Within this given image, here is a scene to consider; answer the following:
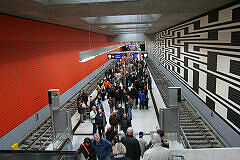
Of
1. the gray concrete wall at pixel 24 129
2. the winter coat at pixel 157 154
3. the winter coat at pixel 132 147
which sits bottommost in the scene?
the gray concrete wall at pixel 24 129

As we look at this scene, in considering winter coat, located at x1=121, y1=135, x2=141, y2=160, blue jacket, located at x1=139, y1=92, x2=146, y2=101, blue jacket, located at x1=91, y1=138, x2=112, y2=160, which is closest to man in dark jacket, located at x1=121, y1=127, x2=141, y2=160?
winter coat, located at x1=121, y1=135, x2=141, y2=160

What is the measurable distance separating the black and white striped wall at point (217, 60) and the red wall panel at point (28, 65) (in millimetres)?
8242

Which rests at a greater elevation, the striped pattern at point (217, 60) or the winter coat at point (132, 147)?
the striped pattern at point (217, 60)

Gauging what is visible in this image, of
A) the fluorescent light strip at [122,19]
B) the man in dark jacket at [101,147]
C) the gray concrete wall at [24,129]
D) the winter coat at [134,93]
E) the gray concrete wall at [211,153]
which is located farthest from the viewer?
the winter coat at [134,93]

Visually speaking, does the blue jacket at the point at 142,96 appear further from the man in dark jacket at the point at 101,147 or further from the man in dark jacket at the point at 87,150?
the man in dark jacket at the point at 87,150

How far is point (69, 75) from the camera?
15320 mm

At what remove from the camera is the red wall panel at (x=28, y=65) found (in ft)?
26.6

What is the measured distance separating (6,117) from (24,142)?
136cm

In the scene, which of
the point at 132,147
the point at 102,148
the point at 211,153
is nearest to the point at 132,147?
the point at 132,147

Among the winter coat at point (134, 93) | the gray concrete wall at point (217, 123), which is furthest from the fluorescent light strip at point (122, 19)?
the gray concrete wall at point (217, 123)

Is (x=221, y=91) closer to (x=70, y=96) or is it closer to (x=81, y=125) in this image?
(x=81, y=125)

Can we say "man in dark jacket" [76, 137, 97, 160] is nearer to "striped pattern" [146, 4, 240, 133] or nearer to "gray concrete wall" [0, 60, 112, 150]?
"gray concrete wall" [0, 60, 112, 150]

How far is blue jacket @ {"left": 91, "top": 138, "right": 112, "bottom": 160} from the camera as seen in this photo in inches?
195

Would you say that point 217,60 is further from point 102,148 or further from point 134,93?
point 102,148
